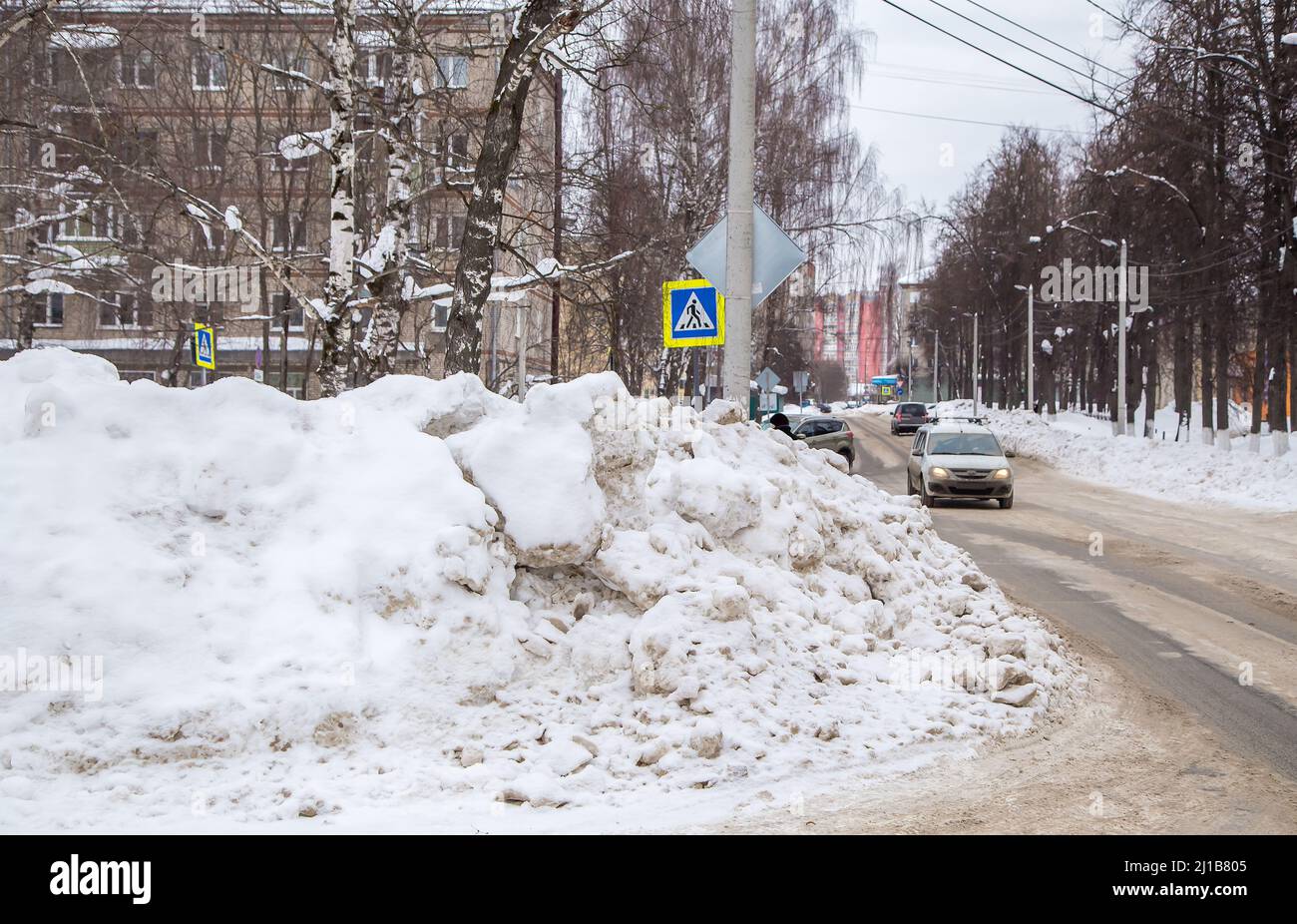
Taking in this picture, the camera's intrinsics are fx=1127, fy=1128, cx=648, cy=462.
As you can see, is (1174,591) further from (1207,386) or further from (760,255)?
(1207,386)

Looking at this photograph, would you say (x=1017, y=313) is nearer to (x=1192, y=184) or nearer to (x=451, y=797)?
(x=1192, y=184)

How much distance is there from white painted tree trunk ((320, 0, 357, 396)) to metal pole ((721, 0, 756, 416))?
455 cm

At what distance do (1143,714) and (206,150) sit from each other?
29.5 m

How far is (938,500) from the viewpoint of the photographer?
74.2 feet

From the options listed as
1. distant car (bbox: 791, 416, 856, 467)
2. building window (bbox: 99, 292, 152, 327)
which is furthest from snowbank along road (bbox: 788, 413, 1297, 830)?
building window (bbox: 99, 292, 152, 327)

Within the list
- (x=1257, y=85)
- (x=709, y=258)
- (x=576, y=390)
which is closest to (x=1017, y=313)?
(x=1257, y=85)

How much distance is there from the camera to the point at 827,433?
31000 millimetres

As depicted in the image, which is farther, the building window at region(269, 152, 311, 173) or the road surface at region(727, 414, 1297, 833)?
the building window at region(269, 152, 311, 173)

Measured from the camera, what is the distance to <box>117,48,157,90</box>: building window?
14.8m

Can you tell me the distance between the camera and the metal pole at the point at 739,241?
10898mm

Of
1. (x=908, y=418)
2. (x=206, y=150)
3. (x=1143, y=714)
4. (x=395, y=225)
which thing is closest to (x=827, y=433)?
(x=206, y=150)

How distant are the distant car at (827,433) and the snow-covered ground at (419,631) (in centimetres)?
2283

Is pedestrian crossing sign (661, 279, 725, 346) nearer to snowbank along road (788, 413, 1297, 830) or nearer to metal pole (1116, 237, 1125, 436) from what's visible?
snowbank along road (788, 413, 1297, 830)

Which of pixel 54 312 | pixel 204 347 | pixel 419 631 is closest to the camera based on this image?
pixel 419 631
